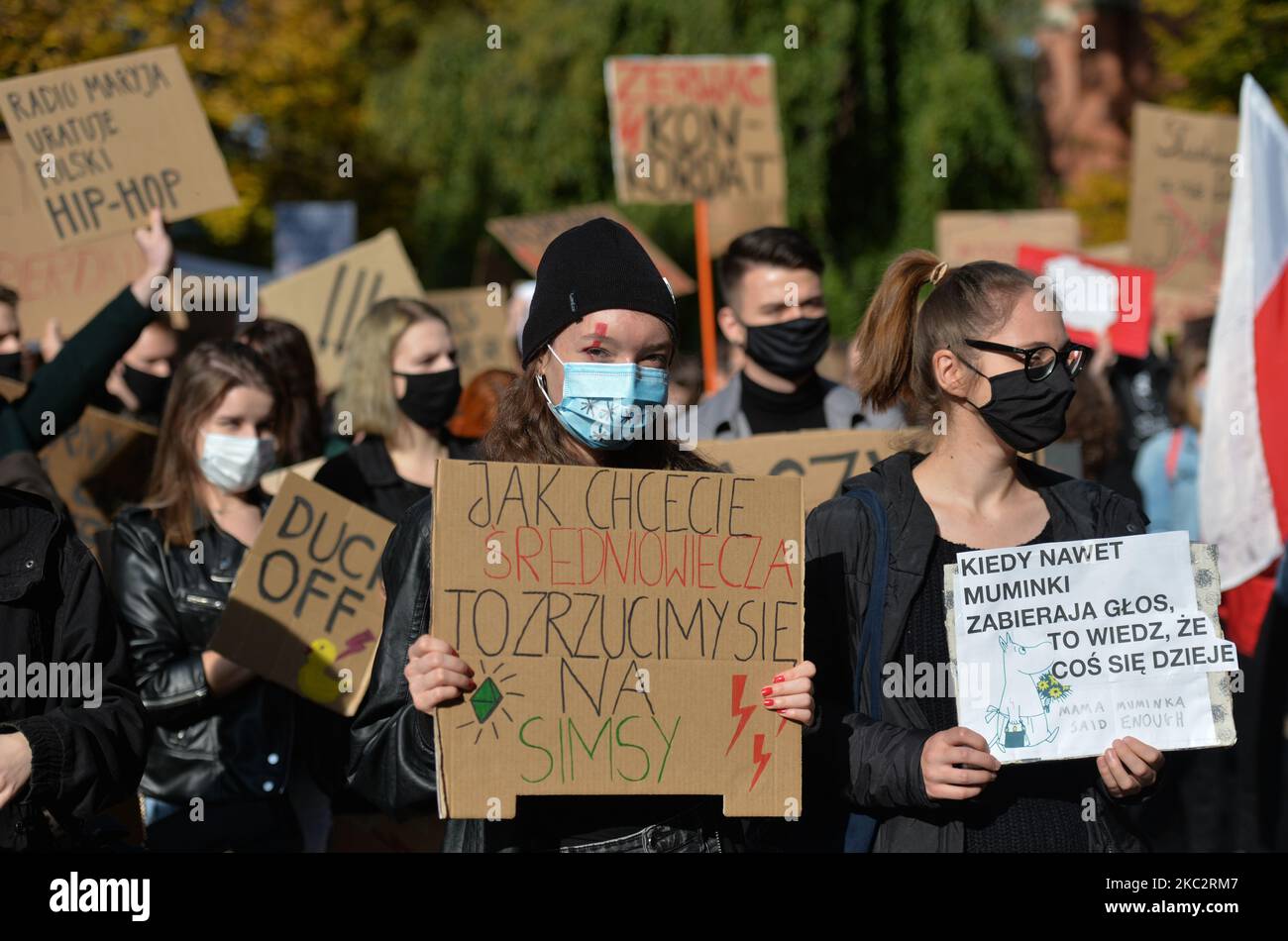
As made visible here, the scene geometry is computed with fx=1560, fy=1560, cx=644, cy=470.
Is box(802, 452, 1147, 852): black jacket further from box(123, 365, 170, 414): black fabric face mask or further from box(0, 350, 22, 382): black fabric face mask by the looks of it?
box(123, 365, 170, 414): black fabric face mask

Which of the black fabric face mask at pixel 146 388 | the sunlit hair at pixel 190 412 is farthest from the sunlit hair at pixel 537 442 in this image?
the black fabric face mask at pixel 146 388

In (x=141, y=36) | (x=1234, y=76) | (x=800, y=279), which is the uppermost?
(x=1234, y=76)

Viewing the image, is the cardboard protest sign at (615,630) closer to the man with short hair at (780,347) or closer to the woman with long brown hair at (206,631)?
the woman with long brown hair at (206,631)

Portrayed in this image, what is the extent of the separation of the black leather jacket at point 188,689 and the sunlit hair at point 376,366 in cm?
68

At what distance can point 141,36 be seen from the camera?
26.6ft

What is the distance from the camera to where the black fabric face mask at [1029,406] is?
10.7 feet

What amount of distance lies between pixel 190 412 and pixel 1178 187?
681 cm

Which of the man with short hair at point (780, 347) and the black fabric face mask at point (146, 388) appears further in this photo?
the black fabric face mask at point (146, 388)

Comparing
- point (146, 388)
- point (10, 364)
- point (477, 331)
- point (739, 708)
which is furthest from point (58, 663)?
point (477, 331)

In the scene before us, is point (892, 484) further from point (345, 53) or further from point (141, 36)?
point (345, 53)

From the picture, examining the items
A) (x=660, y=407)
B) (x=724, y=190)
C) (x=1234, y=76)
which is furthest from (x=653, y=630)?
(x=1234, y=76)

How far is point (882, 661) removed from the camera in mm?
3096
